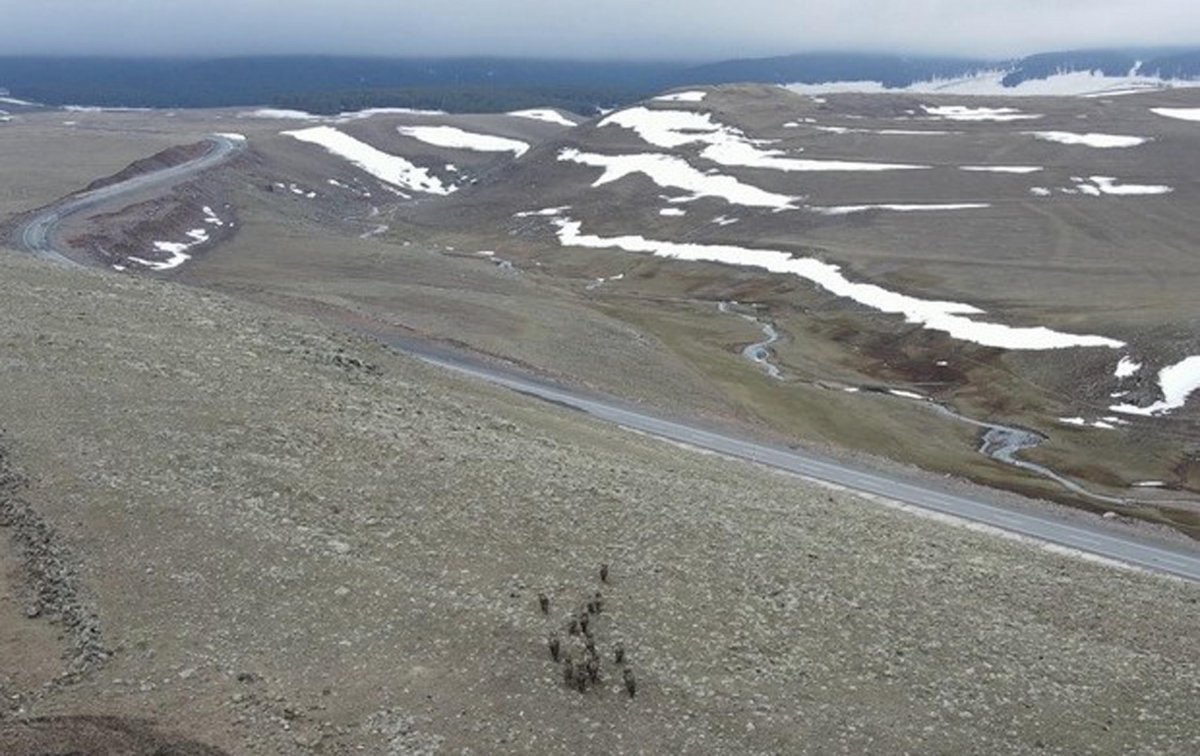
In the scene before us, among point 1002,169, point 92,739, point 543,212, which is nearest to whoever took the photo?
point 92,739

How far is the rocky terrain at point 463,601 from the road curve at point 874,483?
7.39 metres

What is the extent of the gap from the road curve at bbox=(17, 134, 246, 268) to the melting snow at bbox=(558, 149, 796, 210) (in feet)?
213

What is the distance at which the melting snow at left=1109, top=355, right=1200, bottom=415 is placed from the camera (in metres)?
77.7

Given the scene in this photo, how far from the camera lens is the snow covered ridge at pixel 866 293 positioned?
308ft

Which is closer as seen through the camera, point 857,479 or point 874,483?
point 874,483

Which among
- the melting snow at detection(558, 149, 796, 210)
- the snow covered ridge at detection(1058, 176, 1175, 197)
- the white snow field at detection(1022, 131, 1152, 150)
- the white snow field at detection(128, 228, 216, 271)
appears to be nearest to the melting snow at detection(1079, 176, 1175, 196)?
the snow covered ridge at detection(1058, 176, 1175, 197)

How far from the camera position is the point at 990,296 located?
10950 cm

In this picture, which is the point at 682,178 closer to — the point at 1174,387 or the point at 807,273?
the point at 807,273

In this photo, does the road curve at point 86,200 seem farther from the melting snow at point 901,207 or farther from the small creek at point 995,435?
the melting snow at point 901,207

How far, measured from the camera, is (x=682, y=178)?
174875 mm

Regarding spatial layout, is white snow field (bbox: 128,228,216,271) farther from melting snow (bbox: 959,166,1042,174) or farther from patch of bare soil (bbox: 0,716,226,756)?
melting snow (bbox: 959,166,1042,174)

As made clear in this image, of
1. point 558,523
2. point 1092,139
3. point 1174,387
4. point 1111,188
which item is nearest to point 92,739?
point 558,523

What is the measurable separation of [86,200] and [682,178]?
94.0m

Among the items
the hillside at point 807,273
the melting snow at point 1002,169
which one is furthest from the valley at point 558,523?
the melting snow at point 1002,169
